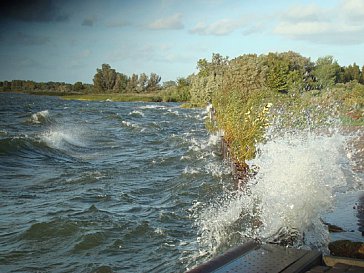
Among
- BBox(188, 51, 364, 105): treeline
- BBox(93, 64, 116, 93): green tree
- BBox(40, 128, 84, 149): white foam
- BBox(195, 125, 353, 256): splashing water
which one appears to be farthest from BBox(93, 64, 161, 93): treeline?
BBox(195, 125, 353, 256): splashing water

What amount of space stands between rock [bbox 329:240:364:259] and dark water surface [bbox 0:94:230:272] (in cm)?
235

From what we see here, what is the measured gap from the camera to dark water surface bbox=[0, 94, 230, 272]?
291 inches

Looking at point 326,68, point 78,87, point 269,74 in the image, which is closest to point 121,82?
point 78,87

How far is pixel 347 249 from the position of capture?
559 cm

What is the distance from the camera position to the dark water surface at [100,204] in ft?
24.2

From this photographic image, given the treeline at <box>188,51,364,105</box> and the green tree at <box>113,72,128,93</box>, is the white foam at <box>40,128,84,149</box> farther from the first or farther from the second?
the green tree at <box>113,72,128,93</box>

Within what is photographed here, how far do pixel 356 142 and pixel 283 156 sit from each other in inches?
458

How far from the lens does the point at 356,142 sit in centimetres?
1828

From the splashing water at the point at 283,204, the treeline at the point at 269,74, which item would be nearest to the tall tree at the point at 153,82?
the treeline at the point at 269,74

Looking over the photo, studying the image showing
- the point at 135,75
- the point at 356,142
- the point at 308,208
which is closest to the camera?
the point at 308,208

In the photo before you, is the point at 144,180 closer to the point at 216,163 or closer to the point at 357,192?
the point at 216,163

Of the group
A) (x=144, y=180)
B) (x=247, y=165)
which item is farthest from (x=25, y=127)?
(x=247, y=165)

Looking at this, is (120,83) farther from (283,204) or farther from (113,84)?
(283,204)

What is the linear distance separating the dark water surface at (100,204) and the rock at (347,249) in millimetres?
2352
